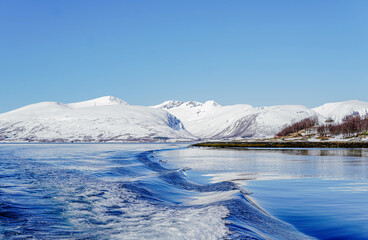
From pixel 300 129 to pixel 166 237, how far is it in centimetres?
19989

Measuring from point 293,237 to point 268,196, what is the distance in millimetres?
7150

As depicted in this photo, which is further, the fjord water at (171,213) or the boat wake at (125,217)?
the fjord water at (171,213)

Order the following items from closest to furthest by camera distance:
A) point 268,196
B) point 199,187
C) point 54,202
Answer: point 54,202, point 268,196, point 199,187

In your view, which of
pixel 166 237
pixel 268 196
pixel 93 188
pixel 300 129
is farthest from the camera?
pixel 300 129

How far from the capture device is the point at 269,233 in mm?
9297

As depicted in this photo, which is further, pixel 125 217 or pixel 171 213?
pixel 171 213

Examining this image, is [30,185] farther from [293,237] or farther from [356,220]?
[356,220]

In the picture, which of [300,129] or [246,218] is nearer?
[246,218]

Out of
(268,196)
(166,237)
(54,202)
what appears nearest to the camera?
(166,237)

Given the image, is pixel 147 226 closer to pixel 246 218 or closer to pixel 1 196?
pixel 246 218

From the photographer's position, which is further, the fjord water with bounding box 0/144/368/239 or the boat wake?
the fjord water with bounding box 0/144/368/239

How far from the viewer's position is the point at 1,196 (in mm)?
14352

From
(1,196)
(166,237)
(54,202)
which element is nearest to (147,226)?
(166,237)

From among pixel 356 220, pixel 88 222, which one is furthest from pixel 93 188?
pixel 356 220
